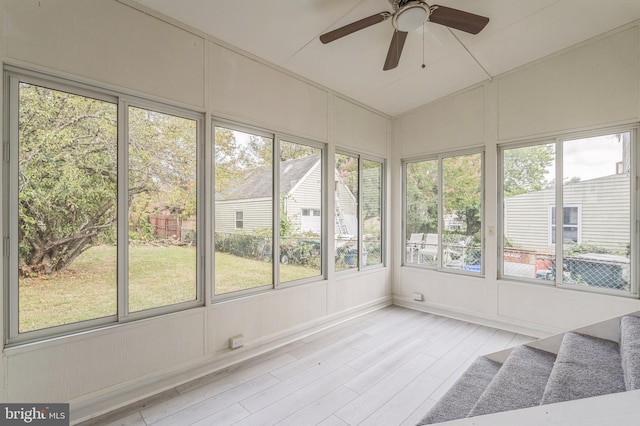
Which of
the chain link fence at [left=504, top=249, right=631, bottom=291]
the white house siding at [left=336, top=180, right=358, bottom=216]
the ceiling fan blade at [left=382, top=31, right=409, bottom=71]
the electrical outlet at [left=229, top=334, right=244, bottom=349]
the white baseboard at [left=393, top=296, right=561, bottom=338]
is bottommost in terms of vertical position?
the white baseboard at [left=393, top=296, right=561, bottom=338]

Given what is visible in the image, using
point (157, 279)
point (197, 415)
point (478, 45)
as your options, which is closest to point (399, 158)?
point (478, 45)

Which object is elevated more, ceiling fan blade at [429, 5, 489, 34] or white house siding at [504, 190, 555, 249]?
ceiling fan blade at [429, 5, 489, 34]

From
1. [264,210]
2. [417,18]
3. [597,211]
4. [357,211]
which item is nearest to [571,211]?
[597,211]

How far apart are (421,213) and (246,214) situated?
113 inches

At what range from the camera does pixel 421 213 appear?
189 inches

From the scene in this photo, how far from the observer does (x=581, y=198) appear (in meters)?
3.49

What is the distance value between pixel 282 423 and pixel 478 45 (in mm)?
4050

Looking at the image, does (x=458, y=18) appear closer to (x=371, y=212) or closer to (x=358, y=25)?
(x=358, y=25)

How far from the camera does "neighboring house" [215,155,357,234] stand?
3088 millimetres

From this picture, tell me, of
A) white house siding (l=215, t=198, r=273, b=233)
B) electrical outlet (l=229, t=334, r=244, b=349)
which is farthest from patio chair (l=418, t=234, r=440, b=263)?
electrical outlet (l=229, t=334, r=244, b=349)

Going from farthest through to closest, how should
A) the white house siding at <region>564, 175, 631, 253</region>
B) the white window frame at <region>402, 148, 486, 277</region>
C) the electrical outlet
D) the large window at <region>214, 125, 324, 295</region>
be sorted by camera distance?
1. the white window frame at <region>402, 148, 486, 277</region>
2. the white house siding at <region>564, 175, 631, 253</region>
3. the large window at <region>214, 125, 324, 295</region>
4. the electrical outlet

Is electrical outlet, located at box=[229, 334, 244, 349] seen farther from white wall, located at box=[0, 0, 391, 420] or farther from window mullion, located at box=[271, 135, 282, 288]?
window mullion, located at box=[271, 135, 282, 288]

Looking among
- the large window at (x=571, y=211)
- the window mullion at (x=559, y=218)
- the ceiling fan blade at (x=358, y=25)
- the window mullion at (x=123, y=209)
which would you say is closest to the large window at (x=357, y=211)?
the large window at (x=571, y=211)

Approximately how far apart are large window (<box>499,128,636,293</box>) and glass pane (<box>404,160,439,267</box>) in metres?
0.93
